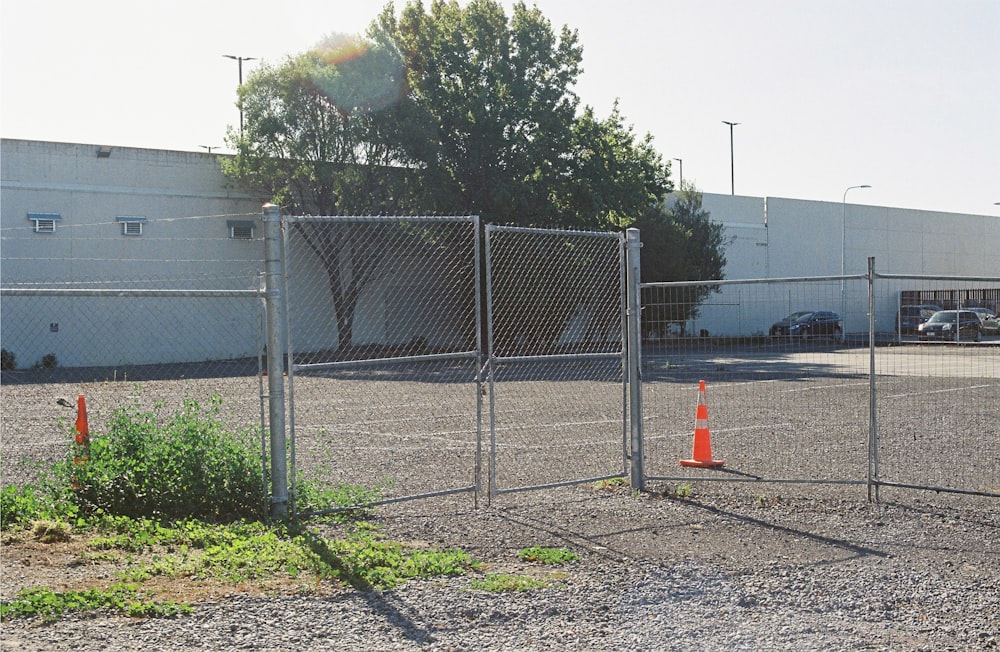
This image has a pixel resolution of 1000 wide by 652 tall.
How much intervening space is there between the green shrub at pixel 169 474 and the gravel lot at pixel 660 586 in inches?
44.0

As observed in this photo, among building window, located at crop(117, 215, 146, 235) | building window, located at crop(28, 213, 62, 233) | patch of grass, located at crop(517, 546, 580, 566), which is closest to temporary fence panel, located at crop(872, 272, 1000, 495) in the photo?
patch of grass, located at crop(517, 546, 580, 566)

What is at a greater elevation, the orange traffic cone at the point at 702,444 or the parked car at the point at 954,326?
the parked car at the point at 954,326

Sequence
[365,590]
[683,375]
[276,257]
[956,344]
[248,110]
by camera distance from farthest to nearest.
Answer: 1. [248,110]
2. [683,375]
3. [956,344]
4. [276,257]
5. [365,590]

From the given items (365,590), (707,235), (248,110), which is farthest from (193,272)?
(365,590)

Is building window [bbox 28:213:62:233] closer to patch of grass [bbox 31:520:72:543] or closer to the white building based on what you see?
the white building

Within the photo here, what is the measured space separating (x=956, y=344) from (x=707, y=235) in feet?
118

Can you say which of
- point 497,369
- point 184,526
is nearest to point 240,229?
point 497,369

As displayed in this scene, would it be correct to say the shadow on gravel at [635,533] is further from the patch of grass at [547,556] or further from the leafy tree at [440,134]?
the leafy tree at [440,134]

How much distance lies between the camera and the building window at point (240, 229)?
117 feet

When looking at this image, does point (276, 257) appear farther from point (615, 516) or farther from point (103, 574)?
point (615, 516)

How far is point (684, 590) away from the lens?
622 centimetres

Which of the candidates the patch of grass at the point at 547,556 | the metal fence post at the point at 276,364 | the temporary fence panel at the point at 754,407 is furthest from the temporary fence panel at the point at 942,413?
the metal fence post at the point at 276,364

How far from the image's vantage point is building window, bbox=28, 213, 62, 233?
104ft

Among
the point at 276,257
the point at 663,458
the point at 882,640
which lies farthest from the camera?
the point at 663,458
